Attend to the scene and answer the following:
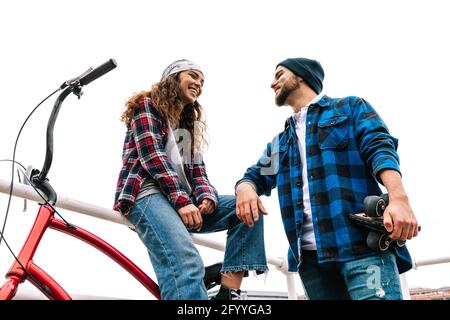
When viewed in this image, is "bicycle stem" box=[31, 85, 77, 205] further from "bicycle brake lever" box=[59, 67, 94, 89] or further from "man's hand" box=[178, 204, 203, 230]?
"man's hand" box=[178, 204, 203, 230]

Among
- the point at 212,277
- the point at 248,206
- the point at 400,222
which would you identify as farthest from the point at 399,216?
the point at 212,277

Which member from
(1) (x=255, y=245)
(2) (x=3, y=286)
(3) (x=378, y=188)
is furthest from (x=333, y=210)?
(2) (x=3, y=286)

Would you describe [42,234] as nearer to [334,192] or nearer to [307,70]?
[334,192]

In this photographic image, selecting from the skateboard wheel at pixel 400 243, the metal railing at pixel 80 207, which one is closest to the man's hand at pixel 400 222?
the skateboard wheel at pixel 400 243

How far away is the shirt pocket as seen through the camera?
1.56 meters

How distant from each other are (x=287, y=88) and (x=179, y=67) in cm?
57

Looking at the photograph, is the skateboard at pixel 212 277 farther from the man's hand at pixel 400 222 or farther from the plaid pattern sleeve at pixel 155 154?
the man's hand at pixel 400 222

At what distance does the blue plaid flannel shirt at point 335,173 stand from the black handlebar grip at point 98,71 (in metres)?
0.73

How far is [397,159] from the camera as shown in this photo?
1354mm
